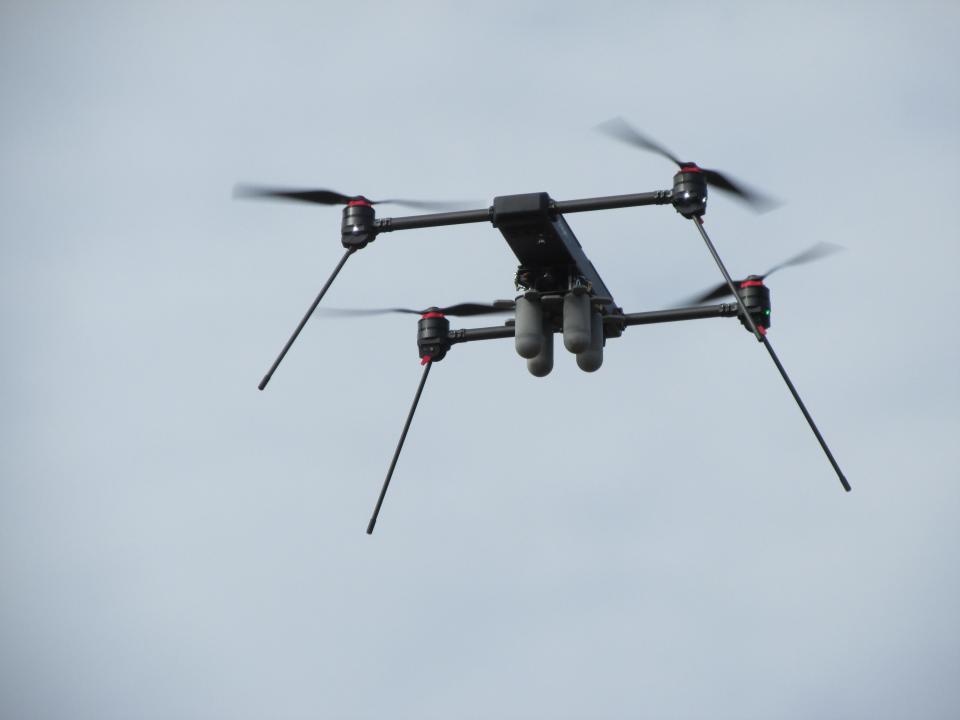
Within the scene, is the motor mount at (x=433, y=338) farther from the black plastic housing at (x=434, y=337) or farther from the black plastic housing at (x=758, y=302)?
the black plastic housing at (x=758, y=302)

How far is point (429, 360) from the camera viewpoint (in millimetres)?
28484

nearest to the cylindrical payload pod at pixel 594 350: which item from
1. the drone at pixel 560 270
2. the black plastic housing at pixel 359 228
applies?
the drone at pixel 560 270

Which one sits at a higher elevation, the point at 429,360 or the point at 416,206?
the point at 416,206

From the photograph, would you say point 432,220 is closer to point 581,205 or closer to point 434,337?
point 581,205

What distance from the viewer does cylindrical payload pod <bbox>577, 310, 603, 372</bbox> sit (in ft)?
86.6

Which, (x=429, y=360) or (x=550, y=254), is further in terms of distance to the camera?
(x=429, y=360)

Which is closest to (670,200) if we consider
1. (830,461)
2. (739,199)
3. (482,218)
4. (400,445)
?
(739,199)

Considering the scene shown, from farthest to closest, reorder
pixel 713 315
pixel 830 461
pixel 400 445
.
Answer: pixel 400 445
pixel 713 315
pixel 830 461

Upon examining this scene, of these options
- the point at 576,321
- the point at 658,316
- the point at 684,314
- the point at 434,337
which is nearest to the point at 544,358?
the point at 576,321

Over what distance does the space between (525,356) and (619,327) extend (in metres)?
1.73

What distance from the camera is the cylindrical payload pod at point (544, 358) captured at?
1037 inches

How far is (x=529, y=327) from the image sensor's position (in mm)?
26109

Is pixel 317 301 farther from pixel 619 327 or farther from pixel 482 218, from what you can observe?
pixel 619 327

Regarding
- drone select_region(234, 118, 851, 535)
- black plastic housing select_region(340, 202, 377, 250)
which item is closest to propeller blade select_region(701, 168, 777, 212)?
drone select_region(234, 118, 851, 535)
